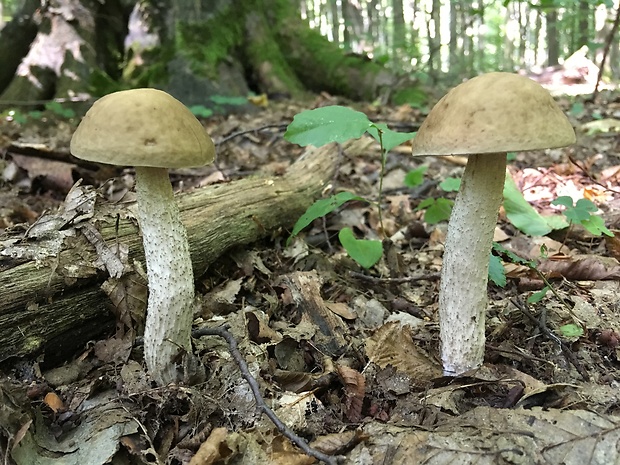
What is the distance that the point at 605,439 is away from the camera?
193 centimetres

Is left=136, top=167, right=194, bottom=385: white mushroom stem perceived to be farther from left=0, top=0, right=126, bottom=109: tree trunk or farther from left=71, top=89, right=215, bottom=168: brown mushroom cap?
left=0, top=0, right=126, bottom=109: tree trunk

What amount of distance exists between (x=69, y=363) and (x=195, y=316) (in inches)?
28.2

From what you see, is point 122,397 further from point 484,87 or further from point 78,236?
point 484,87

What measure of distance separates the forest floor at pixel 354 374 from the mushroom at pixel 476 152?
0.23 m

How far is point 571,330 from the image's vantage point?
277cm

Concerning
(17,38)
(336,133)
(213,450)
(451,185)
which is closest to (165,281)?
(213,450)

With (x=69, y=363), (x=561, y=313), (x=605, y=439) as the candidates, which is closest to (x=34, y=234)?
(x=69, y=363)

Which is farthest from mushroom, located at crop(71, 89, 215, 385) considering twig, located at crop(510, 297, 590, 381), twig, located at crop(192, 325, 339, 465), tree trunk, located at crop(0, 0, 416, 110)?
tree trunk, located at crop(0, 0, 416, 110)

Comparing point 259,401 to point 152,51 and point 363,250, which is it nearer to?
point 363,250

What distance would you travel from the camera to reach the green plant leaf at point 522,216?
3717 mm

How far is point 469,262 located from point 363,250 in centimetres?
92

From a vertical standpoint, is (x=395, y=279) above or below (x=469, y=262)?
below

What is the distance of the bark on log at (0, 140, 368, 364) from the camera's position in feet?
8.01

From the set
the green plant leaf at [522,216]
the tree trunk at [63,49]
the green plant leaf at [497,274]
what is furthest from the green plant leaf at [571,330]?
the tree trunk at [63,49]
